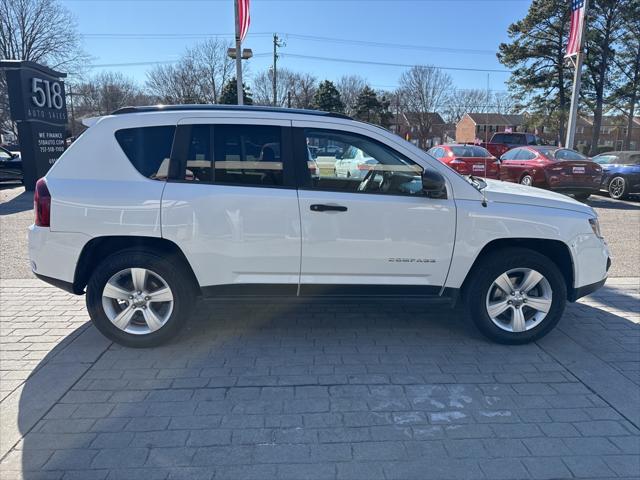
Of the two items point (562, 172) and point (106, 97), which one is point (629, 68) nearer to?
point (562, 172)

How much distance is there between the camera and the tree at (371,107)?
52.6 m

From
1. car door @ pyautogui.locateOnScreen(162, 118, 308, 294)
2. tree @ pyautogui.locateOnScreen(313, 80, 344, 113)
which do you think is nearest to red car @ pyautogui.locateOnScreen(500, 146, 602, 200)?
car door @ pyautogui.locateOnScreen(162, 118, 308, 294)

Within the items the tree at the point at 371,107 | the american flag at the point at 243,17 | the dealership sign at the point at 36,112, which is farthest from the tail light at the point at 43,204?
the tree at the point at 371,107

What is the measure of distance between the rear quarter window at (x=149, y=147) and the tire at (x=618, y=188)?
1470 centimetres

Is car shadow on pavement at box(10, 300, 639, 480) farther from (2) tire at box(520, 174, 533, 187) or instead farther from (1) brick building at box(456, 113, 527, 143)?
(1) brick building at box(456, 113, 527, 143)

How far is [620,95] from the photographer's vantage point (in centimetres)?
3316

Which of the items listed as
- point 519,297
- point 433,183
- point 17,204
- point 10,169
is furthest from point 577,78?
point 10,169

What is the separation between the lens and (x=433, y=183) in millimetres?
3607

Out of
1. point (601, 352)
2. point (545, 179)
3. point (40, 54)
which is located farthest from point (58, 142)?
point (40, 54)

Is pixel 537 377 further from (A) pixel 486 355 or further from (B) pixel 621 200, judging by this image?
(B) pixel 621 200

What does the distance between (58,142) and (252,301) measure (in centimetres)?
1439

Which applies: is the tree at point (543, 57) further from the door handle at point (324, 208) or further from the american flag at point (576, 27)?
the door handle at point (324, 208)

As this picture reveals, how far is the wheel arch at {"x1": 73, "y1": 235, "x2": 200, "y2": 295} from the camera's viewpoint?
12.4ft

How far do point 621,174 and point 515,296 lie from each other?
12918 millimetres
